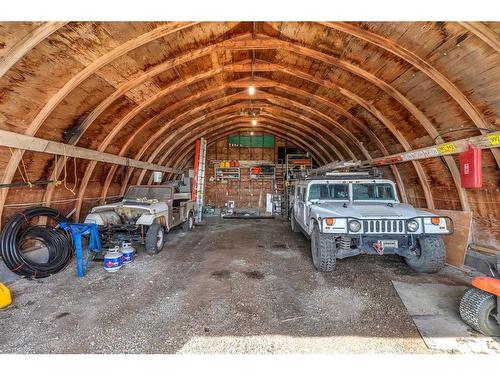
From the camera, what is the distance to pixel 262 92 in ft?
26.8

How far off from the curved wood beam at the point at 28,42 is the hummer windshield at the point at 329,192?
18.3 ft

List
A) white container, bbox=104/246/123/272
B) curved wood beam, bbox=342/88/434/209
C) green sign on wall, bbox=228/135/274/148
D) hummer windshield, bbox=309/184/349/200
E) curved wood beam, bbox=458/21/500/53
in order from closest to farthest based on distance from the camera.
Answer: curved wood beam, bbox=458/21/500/53 → white container, bbox=104/246/123/272 → hummer windshield, bbox=309/184/349/200 → curved wood beam, bbox=342/88/434/209 → green sign on wall, bbox=228/135/274/148

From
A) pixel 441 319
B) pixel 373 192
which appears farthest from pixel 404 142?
pixel 441 319

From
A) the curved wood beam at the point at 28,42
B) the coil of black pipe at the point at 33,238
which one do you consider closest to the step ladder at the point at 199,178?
the coil of black pipe at the point at 33,238

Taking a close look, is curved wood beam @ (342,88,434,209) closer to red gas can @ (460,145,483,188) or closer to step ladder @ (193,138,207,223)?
red gas can @ (460,145,483,188)

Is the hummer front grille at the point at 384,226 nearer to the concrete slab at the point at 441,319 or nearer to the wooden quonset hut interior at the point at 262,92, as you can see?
the concrete slab at the point at 441,319

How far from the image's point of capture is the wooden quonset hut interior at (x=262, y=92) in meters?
3.52

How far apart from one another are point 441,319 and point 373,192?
3080 mm

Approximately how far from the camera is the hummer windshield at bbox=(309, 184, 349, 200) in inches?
222

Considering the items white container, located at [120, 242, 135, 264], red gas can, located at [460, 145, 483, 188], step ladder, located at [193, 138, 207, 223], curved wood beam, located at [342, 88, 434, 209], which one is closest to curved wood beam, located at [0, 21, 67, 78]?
white container, located at [120, 242, 135, 264]

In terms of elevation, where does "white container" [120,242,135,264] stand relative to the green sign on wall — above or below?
below

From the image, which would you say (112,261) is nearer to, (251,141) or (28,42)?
(28,42)

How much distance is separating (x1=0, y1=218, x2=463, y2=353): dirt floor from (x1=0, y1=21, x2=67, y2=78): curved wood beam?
3489mm

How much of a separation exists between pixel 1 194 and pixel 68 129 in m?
1.77
